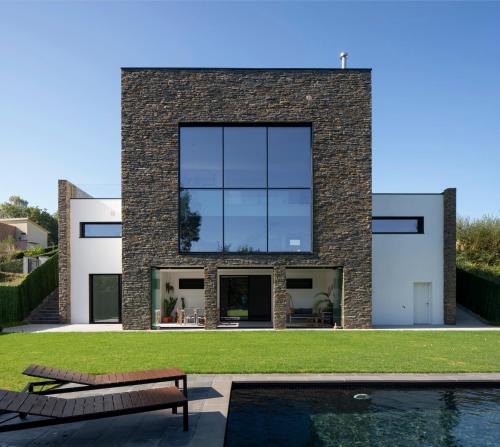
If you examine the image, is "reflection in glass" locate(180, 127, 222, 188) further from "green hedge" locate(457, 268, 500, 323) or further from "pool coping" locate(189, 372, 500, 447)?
"green hedge" locate(457, 268, 500, 323)

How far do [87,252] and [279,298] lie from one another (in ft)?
29.0

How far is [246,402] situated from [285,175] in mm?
10537

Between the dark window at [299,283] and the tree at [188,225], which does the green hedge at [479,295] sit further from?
the tree at [188,225]

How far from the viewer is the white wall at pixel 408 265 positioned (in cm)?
1773

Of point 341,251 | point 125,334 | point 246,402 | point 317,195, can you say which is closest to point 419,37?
point 317,195

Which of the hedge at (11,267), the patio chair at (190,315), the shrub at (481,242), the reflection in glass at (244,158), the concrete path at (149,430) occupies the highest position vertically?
the reflection in glass at (244,158)

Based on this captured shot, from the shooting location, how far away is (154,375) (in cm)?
642

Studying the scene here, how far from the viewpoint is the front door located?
20.7 m

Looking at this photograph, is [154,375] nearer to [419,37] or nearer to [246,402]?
[246,402]

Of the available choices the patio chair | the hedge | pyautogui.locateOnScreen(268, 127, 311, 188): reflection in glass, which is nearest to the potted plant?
the patio chair

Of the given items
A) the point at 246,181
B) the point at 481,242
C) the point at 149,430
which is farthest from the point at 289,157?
the point at 481,242

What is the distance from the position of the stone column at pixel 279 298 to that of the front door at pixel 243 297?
15.5 ft

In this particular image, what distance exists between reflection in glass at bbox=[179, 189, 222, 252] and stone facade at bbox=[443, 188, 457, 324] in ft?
31.9

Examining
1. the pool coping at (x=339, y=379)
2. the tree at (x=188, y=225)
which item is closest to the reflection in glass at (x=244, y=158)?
the tree at (x=188, y=225)
